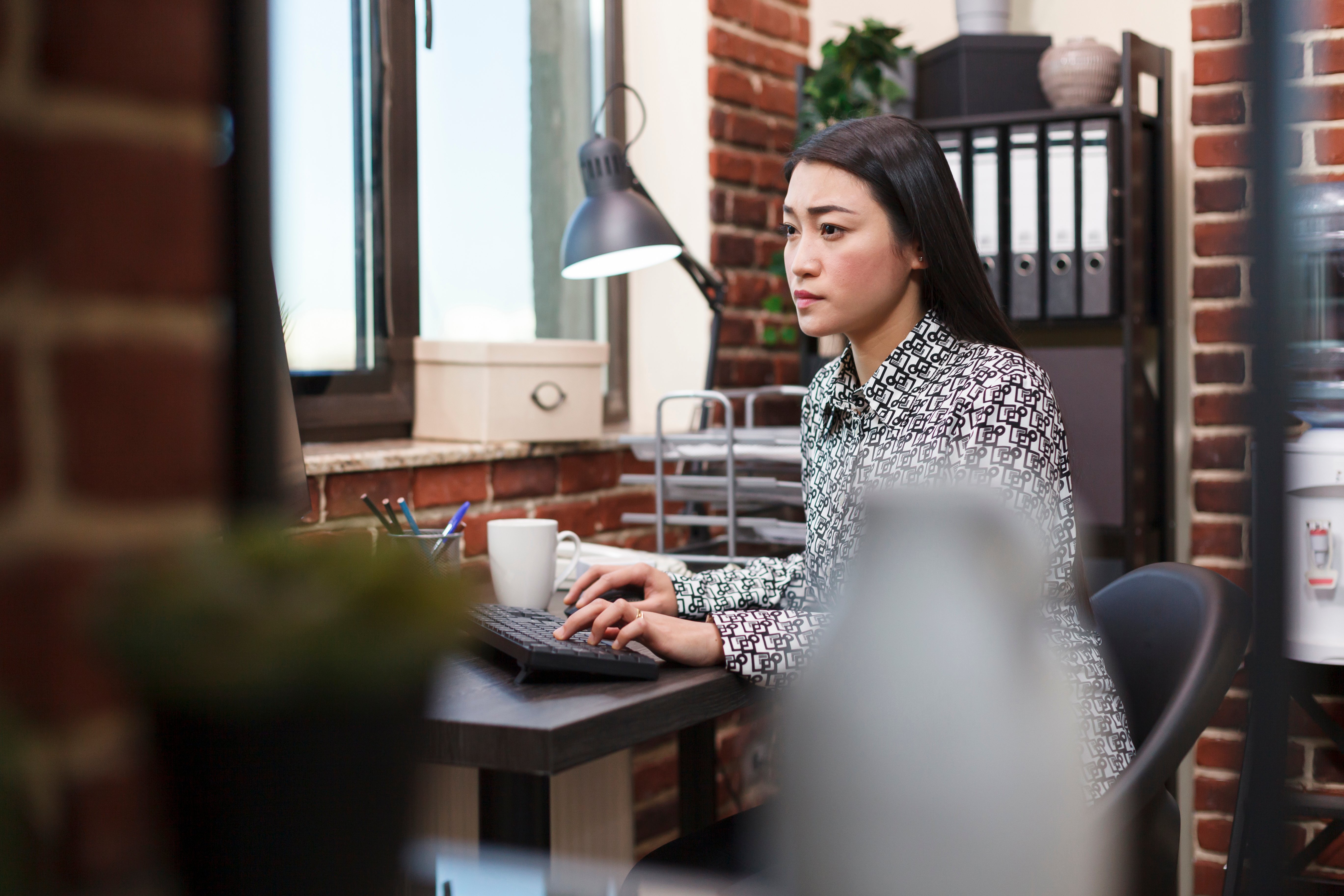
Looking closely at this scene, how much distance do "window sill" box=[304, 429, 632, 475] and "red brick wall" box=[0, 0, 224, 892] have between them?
1387mm

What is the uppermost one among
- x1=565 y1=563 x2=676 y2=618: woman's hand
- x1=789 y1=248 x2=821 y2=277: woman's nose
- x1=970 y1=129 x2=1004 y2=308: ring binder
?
x1=970 y1=129 x2=1004 y2=308: ring binder

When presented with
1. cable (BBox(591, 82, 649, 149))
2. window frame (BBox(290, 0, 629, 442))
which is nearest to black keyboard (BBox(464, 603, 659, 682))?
window frame (BBox(290, 0, 629, 442))

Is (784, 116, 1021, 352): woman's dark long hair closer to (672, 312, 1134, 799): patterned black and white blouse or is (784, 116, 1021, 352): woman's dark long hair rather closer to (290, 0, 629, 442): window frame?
(672, 312, 1134, 799): patterned black and white blouse

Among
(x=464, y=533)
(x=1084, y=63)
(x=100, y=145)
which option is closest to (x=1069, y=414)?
(x=1084, y=63)

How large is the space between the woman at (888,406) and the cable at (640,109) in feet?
2.84

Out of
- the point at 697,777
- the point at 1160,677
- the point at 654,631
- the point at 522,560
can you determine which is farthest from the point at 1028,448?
the point at 697,777

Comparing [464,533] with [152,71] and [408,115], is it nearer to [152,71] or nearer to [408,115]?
[408,115]

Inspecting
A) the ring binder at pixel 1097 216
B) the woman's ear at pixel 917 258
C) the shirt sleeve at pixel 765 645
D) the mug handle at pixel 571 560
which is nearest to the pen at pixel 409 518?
the mug handle at pixel 571 560

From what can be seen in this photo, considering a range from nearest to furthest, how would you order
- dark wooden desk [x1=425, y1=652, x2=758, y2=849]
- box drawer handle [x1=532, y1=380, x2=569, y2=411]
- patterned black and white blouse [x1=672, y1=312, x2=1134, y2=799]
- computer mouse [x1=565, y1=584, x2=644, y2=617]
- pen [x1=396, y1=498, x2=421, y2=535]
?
dark wooden desk [x1=425, y1=652, x2=758, y2=849]
patterned black and white blouse [x1=672, y1=312, x2=1134, y2=799]
computer mouse [x1=565, y1=584, x2=644, y2=617]
pen [x1=396, y1=498, x2=421, y2=535]
box drawer handle [x1=532, y1=380, x2=569, y2=411]

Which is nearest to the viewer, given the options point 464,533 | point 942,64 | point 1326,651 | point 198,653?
point 198,653

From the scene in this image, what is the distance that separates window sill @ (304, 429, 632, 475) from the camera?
168 cm

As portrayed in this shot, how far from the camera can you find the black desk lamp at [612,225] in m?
1.84

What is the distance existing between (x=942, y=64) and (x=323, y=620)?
246 cm

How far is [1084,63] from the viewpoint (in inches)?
90.0
